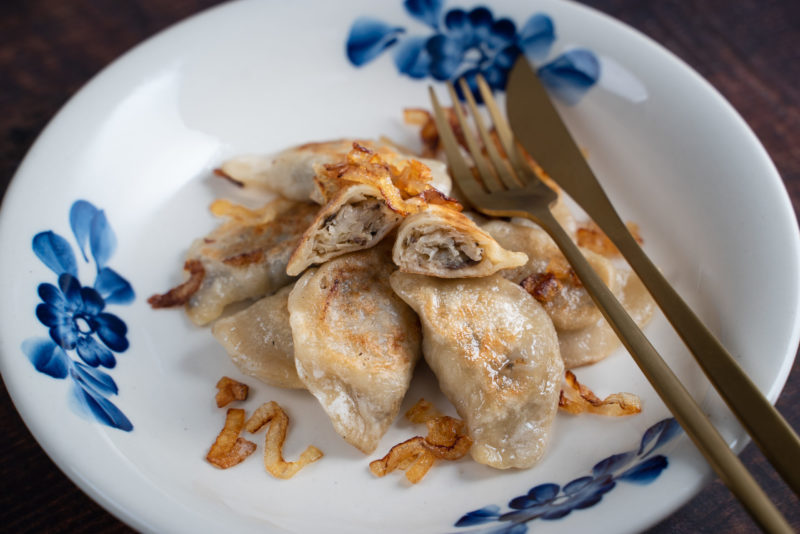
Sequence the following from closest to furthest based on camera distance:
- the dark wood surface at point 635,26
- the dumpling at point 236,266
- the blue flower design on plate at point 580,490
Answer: the blue flower design on plate at point 580,490 < the dumpling at point 236,266 < the dark wood surface at point 635,26

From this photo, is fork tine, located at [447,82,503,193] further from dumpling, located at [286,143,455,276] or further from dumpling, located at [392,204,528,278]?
dumpling, located at [392,204,528,278]

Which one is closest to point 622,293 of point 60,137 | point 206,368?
point 206,368

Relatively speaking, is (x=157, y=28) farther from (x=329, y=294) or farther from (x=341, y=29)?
(x=329, y=294)

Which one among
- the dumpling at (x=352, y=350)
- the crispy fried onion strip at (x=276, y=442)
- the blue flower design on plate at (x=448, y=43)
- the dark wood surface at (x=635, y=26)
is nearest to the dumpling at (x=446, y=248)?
the dumpling at (x=352, y=350)

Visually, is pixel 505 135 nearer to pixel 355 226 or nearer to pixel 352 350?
pixel 355 226

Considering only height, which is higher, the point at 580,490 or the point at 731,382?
the point at 731,382

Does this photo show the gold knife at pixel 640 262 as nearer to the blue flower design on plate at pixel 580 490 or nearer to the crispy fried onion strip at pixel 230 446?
the blue flower design on plate at pixel 580 490

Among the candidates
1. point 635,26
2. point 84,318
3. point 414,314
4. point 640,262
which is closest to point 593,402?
point 640,262
